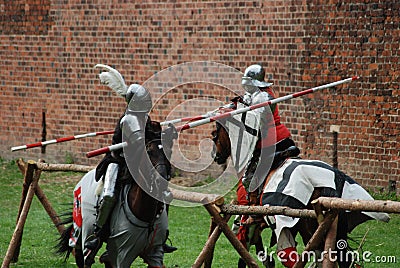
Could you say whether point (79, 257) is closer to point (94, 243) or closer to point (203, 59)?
point (94, 243)

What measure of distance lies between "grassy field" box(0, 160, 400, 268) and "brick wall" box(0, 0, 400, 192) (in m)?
1.56

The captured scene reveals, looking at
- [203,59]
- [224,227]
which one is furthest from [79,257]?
[203,59]

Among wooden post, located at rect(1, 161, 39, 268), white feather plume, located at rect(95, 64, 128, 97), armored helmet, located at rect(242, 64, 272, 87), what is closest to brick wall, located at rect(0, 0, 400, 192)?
armored helmet, located at rect(242, 64, 272, 87)

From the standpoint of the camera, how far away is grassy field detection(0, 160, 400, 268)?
33.2ft

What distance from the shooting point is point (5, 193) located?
Result: 15500 millimetres

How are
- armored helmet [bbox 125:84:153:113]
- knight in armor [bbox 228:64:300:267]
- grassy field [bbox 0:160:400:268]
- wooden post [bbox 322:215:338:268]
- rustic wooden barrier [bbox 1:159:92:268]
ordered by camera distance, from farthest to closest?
grassy field [bbox 0:160:400:268] < rustic wooden barrier [bbox 1:159:92:268] < knight in armor [bbox 228:64:300:267] < armored helmet [bbox 125:84:153:113] < wooden post [bbox 322:215:338:268]

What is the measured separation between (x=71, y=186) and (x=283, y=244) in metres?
8.53

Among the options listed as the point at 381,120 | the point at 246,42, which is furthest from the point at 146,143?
the point at 246,42

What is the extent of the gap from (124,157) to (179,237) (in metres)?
4.15

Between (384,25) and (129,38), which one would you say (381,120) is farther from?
(129,38)

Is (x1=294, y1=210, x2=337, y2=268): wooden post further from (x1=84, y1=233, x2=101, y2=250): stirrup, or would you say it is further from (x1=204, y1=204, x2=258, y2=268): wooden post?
(x1=84, y1=233, x2=101, y2=250): stirrup

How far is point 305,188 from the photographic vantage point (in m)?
7.99

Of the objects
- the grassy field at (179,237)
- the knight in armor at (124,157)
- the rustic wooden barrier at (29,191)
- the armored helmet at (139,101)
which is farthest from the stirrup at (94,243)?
the grassy field at (179,237)

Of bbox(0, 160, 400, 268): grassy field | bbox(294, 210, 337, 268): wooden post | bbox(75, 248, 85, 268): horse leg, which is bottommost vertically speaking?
bbox(0, 160, 400, 268): grassy field
